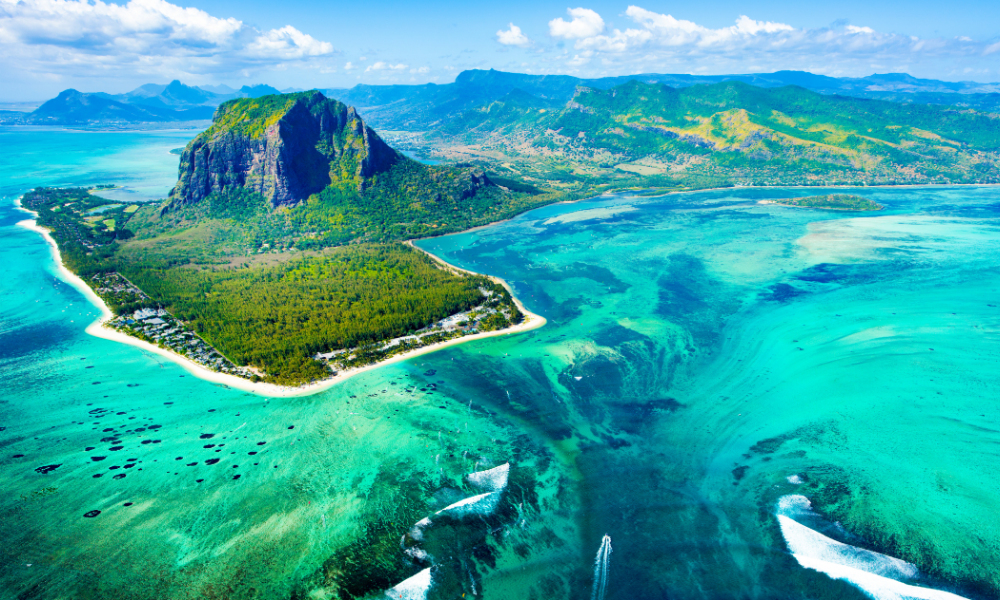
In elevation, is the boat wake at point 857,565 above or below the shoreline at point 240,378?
below

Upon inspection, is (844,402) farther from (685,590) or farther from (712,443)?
(685,590)

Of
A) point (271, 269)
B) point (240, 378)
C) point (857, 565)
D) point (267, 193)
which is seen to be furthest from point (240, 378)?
point (267, 193)

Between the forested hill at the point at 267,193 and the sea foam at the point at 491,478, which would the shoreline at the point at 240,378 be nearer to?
the sea foam at the point at 491,478

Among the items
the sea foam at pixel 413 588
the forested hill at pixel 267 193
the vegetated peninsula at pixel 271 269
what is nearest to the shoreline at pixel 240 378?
the vegetated peninsula at pixel 271 269

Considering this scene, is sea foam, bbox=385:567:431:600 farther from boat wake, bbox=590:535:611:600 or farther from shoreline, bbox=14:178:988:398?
shoreline, bbox=14:178:988:398

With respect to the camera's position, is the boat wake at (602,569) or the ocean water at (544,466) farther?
the ocean water at (544,466)

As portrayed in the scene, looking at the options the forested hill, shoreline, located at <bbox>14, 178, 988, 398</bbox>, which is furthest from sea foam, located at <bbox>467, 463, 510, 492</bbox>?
the forested hill

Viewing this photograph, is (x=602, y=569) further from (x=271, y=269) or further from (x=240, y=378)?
(x=271, y=269)
